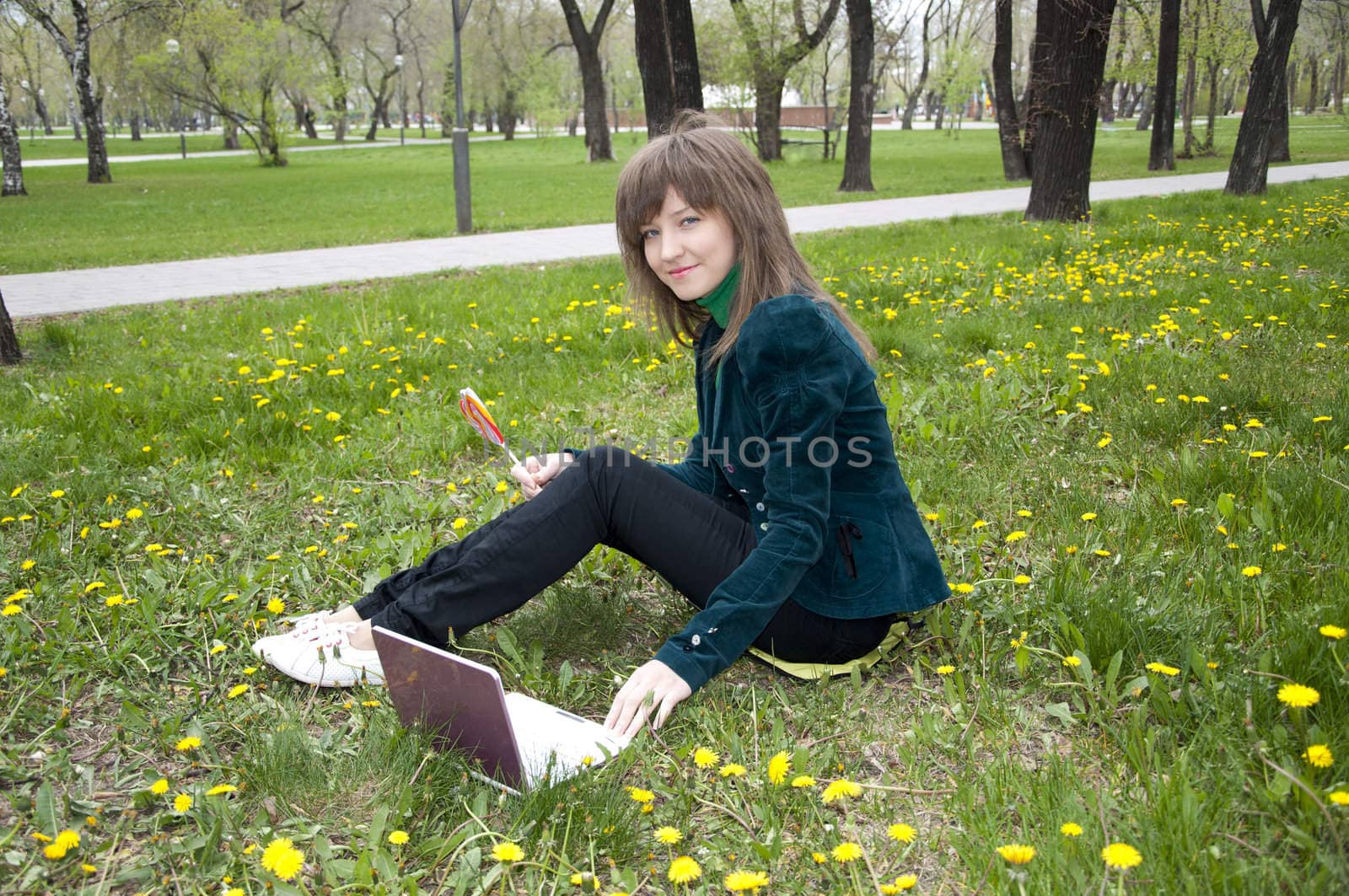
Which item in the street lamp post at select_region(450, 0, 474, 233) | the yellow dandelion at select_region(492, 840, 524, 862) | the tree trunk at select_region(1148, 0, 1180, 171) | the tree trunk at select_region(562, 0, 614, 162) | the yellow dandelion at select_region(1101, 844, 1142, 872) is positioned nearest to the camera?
the yellow dandelion at select_region(1101, 844, 1142, 872)

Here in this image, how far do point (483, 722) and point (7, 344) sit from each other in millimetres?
4785

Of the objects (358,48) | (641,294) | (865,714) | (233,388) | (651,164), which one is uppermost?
(358,48)

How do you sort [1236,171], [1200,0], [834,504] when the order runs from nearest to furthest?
[834,504] < [1236,171] < [1200,0]

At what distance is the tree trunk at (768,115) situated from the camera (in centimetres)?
2361

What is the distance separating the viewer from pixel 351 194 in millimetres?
20062

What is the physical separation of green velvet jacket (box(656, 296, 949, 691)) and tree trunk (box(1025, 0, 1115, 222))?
308 inches

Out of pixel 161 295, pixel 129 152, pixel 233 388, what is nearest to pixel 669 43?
pixel 161 295

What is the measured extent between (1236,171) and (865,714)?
1103 centimetres

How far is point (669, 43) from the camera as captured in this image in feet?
26.6

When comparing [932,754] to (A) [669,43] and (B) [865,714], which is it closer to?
(B) [865,714]

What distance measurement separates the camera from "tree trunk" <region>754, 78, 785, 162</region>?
77.5 ft

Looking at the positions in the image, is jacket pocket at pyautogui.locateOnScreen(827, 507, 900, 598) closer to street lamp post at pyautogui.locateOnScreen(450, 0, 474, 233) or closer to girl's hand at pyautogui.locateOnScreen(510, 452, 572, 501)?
girl's hand at pyautogui.locateOnScreen(510, 452, 572, 501)

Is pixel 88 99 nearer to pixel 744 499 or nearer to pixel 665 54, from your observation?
pixel 665 54

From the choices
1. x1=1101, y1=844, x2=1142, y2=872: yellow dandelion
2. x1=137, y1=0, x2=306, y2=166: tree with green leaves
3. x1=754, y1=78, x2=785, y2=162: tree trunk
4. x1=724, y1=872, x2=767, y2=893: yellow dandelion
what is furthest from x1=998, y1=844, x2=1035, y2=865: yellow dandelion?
x1=137, y1=0, x2=306, y2=166: tree with green leaves
